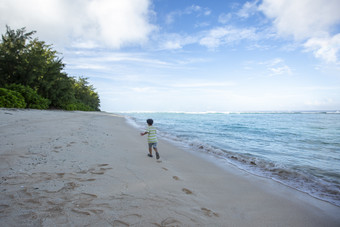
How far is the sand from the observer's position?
2133mm

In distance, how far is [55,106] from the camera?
3041 cm

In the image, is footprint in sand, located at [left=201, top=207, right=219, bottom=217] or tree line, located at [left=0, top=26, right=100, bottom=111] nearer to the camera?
footprint in sand, located at [left=201, top=207, right=219, bottom=217]

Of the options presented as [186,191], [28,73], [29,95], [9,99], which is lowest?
[186,191]

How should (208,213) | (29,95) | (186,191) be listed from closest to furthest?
(208,213) < (186,191) < (29,95)

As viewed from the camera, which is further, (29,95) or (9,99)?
(29,95)

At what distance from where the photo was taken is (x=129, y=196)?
2.74 m

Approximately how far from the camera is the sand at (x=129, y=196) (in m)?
2.13

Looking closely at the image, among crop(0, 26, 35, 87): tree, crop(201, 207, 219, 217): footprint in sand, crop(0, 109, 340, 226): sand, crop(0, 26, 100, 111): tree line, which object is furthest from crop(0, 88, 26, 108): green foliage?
crop(201, 207, 219, 217): footprint in sand

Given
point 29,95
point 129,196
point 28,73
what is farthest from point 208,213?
point 28,73

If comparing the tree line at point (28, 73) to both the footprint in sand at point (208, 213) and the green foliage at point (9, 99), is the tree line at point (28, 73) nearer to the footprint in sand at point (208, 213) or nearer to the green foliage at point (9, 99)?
the green foliage at point (9, 99)

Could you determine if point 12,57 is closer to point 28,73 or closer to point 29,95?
point 28,73

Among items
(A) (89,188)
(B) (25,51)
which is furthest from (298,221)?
(B) (25,51)

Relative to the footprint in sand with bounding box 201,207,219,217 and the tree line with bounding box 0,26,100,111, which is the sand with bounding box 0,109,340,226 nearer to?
the footprint in sand with bounding box 201,207,219,217

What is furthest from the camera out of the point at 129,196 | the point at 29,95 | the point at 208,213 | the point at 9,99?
the point at 29,95
